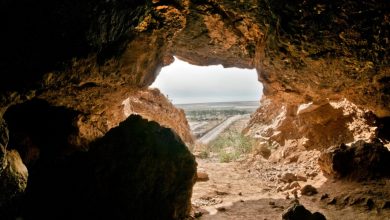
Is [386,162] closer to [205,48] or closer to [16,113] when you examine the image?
[205,48]

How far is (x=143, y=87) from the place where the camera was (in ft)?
18.0

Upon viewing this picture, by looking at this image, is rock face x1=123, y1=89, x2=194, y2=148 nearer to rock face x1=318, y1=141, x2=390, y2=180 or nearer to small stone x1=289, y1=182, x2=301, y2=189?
small stone x1=289, y1=182, x2=301, y2=189

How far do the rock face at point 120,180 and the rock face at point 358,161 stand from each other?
342 cm

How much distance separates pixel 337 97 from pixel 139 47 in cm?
418

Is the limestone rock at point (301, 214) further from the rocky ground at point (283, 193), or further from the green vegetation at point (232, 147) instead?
the green vegetation at point (232, 147)

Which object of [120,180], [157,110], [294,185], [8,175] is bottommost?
[294,185]

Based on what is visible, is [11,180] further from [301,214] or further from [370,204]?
[370,204]

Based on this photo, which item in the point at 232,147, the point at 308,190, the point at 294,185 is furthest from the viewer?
the point at 232,147

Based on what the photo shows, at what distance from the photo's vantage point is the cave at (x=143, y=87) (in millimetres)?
3225

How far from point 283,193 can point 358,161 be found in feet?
5.71

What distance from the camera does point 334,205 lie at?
509 cm

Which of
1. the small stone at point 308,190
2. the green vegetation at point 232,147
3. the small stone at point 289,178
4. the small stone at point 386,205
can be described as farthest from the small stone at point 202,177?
the small stone at point 386,205

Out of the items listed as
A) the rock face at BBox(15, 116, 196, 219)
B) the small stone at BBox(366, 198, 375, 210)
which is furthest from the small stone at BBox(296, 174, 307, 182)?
the rock face at BBox(15, 116, 196, 219)

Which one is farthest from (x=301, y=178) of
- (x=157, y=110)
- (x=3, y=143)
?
(x=157, y=110)
